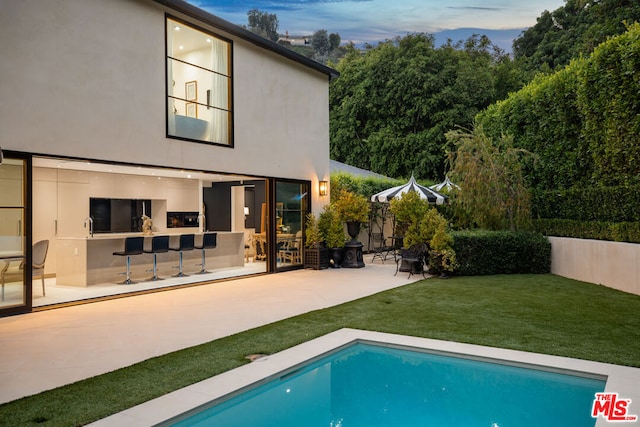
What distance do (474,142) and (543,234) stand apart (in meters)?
2.97

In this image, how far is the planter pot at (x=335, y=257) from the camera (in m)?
13.4

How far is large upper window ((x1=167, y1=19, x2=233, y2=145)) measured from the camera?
971cm

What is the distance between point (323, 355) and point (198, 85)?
745 cm

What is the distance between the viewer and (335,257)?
44.0 ft

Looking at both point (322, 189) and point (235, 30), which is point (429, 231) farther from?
point (235, 30)

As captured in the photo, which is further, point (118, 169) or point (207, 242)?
point (118, 169)

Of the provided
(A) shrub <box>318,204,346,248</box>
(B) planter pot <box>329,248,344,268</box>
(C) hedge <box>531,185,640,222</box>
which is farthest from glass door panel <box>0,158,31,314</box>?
(C) hedge <box>531,185,640,222</box>

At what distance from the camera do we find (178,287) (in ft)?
32.8

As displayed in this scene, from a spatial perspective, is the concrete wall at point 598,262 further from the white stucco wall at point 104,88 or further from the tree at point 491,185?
the white stucco wall at point 104,88

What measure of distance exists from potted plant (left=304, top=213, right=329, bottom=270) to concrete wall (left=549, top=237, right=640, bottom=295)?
19.0 feet

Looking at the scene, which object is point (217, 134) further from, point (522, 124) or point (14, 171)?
point (522, 124)

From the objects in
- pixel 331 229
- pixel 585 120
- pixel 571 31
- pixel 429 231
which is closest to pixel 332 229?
pixel 331 229

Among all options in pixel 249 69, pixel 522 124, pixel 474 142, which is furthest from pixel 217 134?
pixel 522 124

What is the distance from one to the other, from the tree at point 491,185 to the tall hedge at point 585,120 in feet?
2.50
